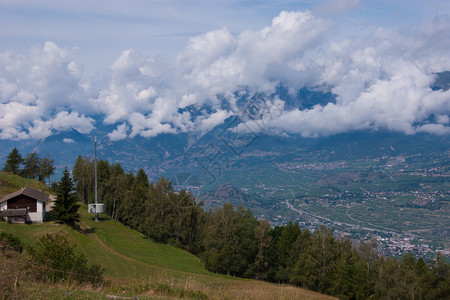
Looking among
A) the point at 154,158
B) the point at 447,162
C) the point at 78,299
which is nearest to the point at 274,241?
the point at 78,299

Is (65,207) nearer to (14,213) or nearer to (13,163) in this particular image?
(14,213)

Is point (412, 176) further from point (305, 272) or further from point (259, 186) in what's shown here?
point (305, 272)

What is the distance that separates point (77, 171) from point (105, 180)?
809 centimetres

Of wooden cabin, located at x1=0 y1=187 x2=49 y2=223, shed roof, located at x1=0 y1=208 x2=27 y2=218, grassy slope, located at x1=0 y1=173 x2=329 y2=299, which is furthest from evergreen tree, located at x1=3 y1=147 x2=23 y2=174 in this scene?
shed roof, located at x1=0 y1=208 x2=27 y2=218

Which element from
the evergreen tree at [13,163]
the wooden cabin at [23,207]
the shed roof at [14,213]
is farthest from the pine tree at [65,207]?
the evergreen tree at [13,163]

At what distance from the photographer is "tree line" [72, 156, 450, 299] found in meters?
29.4

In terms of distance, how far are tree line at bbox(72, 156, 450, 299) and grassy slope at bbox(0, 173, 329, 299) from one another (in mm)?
4046

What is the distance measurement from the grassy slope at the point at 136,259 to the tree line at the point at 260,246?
405 cm

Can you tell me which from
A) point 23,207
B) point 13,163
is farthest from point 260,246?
point 13,163

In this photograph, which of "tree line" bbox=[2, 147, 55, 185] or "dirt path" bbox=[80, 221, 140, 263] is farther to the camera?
"tree line" bbox=[2, 147, 55, 185]

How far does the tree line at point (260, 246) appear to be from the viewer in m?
29.4

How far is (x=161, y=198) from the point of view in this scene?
48312mm

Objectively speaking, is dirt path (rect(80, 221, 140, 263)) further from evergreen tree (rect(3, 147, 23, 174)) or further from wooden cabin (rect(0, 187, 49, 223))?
evergreen tree (rect(3, 147, 23, 174))

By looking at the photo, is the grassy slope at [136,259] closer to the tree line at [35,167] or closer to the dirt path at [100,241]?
the dirt path at [100,241]
